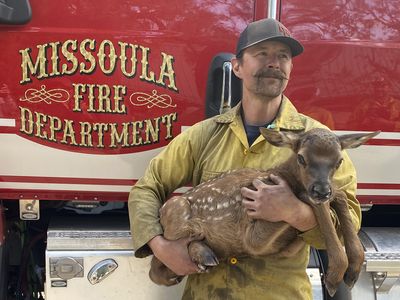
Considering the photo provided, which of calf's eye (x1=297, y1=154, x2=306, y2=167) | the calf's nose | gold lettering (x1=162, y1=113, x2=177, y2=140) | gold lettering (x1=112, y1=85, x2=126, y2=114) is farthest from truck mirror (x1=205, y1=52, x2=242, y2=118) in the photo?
the calf's nose

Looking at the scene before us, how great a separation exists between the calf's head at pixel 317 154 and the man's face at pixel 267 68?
34 centimetres

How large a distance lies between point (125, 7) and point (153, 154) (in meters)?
0.66

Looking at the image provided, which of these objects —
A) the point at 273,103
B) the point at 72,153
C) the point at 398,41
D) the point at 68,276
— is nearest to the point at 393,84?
the point at 398,41

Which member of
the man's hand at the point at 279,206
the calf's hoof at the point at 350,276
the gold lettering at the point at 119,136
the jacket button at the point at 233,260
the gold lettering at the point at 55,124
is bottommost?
the jacket button at the point at 233,260

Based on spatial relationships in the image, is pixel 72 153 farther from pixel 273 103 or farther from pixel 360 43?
pixel 360 43

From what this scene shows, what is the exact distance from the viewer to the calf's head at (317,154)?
1352 millimetres

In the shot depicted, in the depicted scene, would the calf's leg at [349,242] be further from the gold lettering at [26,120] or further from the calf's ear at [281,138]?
the gold lettering at [26,120]

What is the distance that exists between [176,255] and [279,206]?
1.44 ft

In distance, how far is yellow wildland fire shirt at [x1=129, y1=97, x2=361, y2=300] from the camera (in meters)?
1.75

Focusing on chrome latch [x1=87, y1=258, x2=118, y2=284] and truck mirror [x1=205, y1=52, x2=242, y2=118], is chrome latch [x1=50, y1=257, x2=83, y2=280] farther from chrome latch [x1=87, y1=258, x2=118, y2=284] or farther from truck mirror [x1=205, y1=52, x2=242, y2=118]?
truck mirror [x1=205, y1=52, x2=242, y2=118]

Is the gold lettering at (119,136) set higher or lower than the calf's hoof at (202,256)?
higher

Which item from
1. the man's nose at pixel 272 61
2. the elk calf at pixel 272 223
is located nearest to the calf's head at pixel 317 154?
the elk calf at pixel 272 223

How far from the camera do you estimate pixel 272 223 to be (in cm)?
153

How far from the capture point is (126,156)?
232cm
